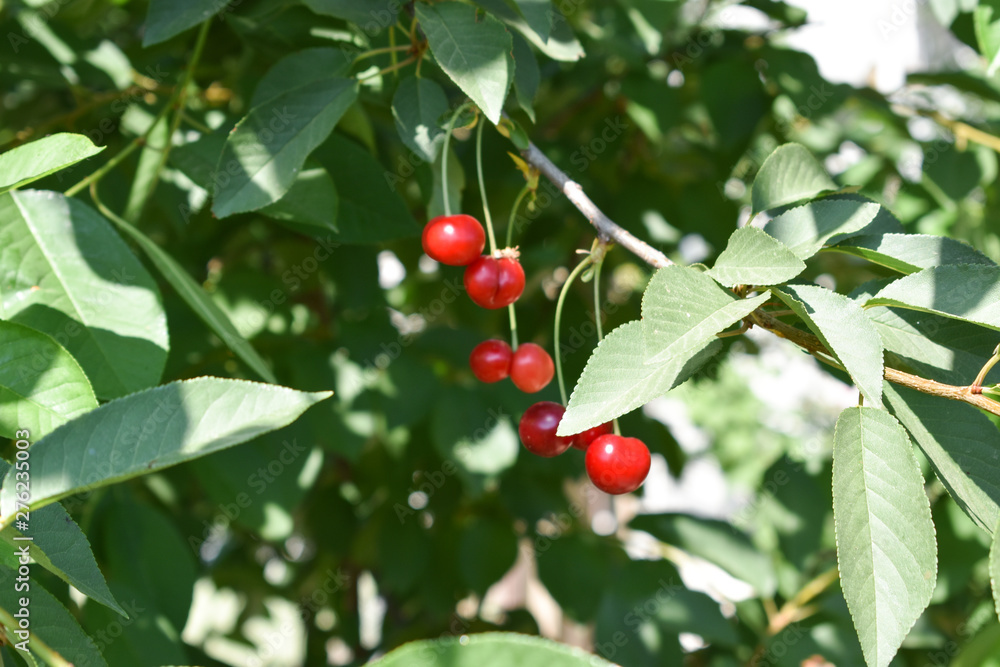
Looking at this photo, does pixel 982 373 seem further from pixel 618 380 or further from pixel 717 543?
pixel 717 543

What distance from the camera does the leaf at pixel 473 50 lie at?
765 millimetres

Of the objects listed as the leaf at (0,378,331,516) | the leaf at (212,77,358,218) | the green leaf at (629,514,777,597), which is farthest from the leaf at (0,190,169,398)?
the green leaf at (629,514,777,597)

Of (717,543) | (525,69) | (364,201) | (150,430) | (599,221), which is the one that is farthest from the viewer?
(717,543)

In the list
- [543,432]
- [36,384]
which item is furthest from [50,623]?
[543,432]

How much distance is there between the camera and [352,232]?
110 cm

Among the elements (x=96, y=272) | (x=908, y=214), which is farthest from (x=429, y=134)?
(x=908, y=214)

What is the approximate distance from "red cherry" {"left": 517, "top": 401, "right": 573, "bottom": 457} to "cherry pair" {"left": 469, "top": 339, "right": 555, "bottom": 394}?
7 cm

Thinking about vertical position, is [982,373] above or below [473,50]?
below

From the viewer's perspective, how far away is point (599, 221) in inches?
30.2

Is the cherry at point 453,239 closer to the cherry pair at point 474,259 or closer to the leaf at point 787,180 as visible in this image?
the cherry pair at point 474,259

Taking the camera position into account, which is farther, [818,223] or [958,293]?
[818,223]

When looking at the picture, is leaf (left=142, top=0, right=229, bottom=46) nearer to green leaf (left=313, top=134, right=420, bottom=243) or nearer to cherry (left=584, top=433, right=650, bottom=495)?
green leaf (left=313, top=134, right=420, bottom=243)

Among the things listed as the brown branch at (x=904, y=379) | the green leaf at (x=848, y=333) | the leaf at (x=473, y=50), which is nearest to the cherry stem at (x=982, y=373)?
the brown branch at (x=904, y=379)

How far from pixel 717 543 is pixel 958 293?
103cm
